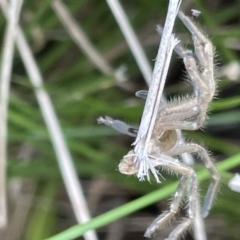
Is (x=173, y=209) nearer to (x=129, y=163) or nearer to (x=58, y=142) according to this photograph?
(x=129, y=163)

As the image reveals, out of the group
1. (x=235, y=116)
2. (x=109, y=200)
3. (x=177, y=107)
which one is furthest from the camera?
(x=109, y=200)

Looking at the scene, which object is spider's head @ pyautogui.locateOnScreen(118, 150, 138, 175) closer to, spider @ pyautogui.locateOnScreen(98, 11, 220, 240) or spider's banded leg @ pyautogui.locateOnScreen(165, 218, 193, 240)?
spider @ pyautogui.locateOnScreen(98, 11, 220, 240)

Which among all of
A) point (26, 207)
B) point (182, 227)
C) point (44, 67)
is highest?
point (44, 67)

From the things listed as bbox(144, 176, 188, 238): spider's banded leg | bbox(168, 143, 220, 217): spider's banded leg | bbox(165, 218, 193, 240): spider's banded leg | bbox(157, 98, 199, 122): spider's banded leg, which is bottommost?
bbox(165, 218, 193, 240): spider's banded leg

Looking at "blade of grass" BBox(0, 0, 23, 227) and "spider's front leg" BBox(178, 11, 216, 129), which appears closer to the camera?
"spider's front leg" BBox(178, 11, 216, 129)

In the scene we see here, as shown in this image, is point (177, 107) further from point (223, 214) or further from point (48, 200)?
point (48, 200)

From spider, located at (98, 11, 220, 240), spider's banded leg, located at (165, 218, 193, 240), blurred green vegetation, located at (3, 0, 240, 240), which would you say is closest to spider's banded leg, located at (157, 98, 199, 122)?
spider, located at (98, 11, 220, 240)

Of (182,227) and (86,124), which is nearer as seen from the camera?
(182,227)

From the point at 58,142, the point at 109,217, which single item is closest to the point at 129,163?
the point at 109,217

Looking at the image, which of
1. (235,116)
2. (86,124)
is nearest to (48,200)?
(86,124)
